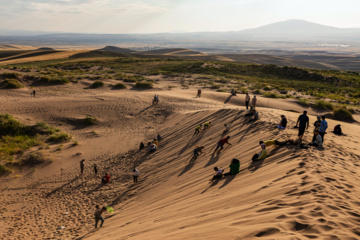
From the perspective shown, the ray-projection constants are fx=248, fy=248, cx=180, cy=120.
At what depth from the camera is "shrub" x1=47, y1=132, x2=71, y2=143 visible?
59.2 ft

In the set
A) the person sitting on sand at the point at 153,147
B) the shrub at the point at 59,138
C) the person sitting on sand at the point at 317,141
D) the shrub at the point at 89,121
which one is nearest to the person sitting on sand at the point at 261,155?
the person sitting on sand at the point at 317,141

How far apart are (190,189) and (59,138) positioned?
13195 millimetres

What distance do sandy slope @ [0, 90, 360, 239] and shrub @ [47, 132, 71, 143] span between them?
3.31 ft

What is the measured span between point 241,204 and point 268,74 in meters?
47.1

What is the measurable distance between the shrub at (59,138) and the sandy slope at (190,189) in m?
1.01

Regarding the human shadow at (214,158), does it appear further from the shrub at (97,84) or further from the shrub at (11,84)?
the shrub at (11,84)

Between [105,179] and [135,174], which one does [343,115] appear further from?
[105,179]

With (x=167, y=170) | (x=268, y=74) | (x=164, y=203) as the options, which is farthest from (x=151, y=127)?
(x=268, y=74)

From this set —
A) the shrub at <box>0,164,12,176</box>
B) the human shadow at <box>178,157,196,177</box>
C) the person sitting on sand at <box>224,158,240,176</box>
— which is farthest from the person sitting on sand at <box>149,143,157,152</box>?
the shrub at <box>0,164,12,176</box>

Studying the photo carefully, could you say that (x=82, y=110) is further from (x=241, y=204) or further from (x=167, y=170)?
(x=241, y=204)

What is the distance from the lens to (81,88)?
31.6 meters

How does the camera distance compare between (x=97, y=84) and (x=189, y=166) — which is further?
(x=97, y=84)

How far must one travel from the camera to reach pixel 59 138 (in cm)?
1822

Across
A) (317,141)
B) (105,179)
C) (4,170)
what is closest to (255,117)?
(317,141)
